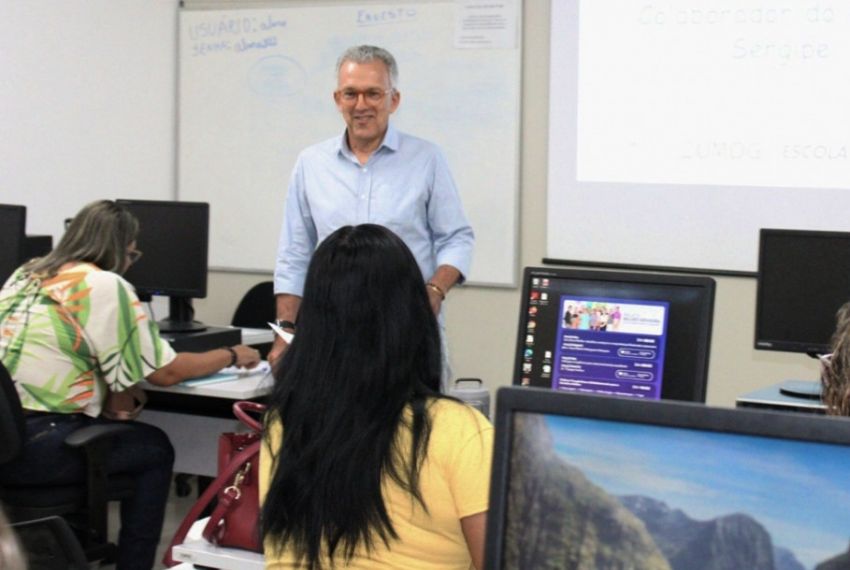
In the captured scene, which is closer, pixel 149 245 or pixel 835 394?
pixel 835 394

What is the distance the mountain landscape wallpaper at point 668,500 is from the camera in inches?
35.1

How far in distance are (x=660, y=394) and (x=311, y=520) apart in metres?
1.00

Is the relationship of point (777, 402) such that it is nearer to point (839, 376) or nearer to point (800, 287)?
point (800, 287)

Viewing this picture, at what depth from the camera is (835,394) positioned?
1928 millimetres

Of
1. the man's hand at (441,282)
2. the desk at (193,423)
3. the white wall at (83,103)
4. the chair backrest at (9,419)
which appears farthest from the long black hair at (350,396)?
the white wall at (83,103)

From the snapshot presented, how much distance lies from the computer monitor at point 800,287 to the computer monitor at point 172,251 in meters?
1.92

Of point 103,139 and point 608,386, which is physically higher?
point 103,139

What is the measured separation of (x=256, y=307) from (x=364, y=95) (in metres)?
1.90

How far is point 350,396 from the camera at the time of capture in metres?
1.59

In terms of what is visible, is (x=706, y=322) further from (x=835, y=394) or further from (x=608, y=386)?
(x=835, y=394)

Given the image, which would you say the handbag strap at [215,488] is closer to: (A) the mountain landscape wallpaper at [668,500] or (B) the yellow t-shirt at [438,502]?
(B) the yellow t-shirt at [438,502]

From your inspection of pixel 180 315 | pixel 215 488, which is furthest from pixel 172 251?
pixel 215 488

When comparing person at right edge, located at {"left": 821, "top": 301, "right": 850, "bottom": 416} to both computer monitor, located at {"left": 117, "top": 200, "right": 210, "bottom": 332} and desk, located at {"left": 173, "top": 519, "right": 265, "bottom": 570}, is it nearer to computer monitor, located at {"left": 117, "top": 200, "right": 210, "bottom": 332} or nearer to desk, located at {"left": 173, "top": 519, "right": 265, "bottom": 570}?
desk, located at {"left": 173, "top": 519, "right": 265, "bottom": 570}

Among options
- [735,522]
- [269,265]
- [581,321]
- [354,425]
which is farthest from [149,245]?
[735,522]
